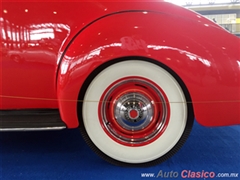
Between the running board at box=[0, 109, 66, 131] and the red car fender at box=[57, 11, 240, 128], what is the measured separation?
93mm

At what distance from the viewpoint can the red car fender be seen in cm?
125

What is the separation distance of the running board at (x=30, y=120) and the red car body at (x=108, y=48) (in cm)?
9

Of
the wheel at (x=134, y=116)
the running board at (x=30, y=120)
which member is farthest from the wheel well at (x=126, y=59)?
the running board at (x=30, y=120)

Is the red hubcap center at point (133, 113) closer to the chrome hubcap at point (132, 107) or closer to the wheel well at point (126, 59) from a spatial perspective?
the chrome hubcap at point (132, 107)

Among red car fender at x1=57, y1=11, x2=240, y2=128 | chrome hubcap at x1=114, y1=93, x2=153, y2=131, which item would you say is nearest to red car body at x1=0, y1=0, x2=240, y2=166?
red car fender at x1=57, y1=11, x2=240, y2=128

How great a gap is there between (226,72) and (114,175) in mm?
835

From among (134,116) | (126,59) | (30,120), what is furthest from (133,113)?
(30,120)

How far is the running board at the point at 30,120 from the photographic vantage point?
4.28 feet

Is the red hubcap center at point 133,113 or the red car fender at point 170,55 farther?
the red hubcap center at point 133,113

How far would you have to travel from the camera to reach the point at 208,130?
1.96m

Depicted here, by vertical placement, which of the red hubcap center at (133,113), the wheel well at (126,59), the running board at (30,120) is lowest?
the running board at (30,120)

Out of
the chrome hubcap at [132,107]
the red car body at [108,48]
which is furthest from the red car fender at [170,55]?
the chrome hubcap at [132,107]

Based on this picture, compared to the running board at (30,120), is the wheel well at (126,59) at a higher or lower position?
higher

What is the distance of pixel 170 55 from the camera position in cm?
125
